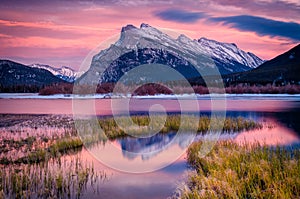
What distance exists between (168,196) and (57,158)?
7.18m

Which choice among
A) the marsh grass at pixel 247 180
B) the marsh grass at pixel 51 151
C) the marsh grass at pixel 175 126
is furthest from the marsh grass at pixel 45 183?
the marsh grass at pixel 175 126

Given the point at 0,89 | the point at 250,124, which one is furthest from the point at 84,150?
the point at 0,89

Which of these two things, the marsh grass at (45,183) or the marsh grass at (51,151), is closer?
the marsh grass at (45,183)

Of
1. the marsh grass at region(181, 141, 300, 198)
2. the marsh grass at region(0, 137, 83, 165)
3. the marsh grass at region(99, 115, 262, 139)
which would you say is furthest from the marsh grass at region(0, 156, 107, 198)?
the marsh grass at region(99, 115, 262, 139)

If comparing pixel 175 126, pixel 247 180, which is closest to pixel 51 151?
pixel 247 180

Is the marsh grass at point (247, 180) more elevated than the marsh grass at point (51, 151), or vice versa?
the marsh grass at point (247, 180)

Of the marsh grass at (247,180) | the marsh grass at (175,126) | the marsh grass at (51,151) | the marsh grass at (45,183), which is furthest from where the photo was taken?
the marsh grass at (175,126)

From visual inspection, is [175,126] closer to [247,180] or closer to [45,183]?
[45,183]

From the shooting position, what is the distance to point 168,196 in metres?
12.0

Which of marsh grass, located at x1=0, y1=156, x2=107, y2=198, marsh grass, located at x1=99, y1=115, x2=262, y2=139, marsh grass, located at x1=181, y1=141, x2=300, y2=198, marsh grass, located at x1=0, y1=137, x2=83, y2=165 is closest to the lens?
marsh grass, located at x1=181, y1=141, x2=300, y2=198

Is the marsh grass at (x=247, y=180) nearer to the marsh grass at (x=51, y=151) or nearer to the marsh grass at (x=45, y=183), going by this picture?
the marsh grass at (x=45, y=183)

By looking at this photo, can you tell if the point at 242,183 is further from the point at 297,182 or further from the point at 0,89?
the point at 0,89

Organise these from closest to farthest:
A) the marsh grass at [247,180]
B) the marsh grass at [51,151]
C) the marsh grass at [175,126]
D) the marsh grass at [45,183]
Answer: the marsh grass at [247,180], the marsh grass at [45,183], the marsh grass at [51,151], the marsh grass at [175,126]

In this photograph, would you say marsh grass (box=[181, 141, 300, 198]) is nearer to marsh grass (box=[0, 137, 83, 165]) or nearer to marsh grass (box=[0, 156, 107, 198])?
marsh grass (box=[0, 156, 107, 198])
